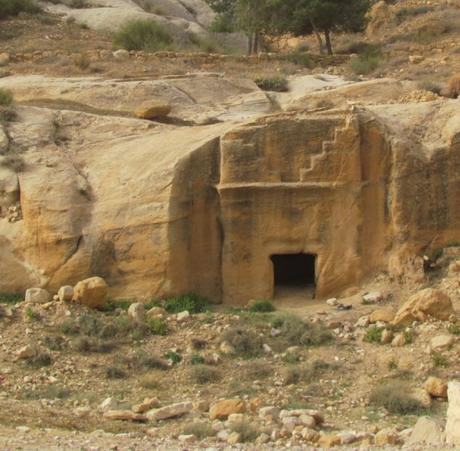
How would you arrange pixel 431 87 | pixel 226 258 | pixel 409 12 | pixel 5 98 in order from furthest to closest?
pixel 409 12
pixel 431 87
pixel 5 98
pixel 226 258

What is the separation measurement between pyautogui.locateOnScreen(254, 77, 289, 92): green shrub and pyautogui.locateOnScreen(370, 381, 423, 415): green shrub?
31.2 ft

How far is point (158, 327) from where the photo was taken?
1582 centimetres

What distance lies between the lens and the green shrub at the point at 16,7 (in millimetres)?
30094

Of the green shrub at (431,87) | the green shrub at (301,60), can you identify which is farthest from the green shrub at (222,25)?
the green shrub at (431,87)

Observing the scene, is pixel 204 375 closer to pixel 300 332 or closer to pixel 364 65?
pixel 300 332

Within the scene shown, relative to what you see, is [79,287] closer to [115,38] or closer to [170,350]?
[170,350]

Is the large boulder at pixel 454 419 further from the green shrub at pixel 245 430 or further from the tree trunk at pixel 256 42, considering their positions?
the tree trunk at pixel 256 42

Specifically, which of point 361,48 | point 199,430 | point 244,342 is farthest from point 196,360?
point 361,48

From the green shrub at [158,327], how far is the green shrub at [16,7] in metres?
16.3

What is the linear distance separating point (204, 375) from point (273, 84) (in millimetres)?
9253

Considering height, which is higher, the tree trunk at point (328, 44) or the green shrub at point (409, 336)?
the tree trunk at point (328, 44)

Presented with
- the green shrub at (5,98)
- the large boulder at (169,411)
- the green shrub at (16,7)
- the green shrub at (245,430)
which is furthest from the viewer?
the green shrub at (16,7)

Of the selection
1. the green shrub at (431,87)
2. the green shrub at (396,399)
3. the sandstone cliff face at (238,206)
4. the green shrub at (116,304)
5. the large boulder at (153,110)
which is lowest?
the green shrub at (396,399)

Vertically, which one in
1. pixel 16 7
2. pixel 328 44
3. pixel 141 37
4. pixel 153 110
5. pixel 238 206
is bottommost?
pixel 238 206
